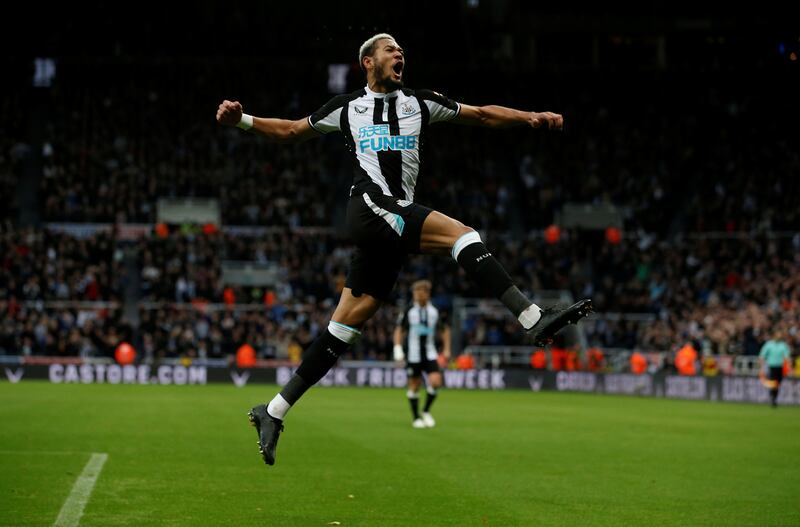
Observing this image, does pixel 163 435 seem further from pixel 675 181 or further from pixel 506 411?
pixel 675 181

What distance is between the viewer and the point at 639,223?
43.3m

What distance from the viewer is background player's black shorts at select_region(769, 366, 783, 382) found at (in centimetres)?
2817

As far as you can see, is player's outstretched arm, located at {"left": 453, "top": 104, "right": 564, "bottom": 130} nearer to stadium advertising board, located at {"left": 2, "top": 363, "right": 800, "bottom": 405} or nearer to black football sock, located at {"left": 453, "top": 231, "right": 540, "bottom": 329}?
black football sock, located at {"left": 453, "top": 231, "right": 540, "bottom": 329}

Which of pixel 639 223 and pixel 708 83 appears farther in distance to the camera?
pixel 708 83

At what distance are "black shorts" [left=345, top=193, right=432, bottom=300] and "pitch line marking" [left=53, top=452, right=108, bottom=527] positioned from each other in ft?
9.00

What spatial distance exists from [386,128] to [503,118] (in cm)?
83

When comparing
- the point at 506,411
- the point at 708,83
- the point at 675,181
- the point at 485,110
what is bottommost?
the point at 506,411

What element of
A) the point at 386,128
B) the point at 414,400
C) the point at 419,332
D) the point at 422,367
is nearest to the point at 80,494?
the point at 386,128

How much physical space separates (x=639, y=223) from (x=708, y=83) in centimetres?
819

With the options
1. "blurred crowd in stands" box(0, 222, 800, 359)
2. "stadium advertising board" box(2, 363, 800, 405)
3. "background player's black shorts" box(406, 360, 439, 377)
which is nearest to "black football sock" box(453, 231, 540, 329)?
"background player's black shorts" box(406, 360, 439, 377)

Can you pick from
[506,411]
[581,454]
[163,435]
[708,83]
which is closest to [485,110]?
[581,454]

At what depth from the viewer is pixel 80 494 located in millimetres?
10195

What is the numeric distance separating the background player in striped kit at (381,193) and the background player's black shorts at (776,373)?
71.4ft

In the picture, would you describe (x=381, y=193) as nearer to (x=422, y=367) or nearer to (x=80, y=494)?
(x=80, y=494)
